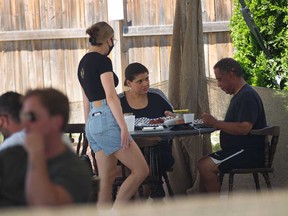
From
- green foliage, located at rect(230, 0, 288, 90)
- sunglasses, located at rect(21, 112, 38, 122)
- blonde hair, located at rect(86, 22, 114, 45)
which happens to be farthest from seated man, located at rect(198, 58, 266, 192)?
sunglasses, located at rect(21, 112, 38, 122)

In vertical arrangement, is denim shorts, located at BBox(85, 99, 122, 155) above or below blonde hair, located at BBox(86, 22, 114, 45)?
below

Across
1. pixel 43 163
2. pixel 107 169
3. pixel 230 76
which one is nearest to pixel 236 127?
pixel 230 76

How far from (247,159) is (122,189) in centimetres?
98

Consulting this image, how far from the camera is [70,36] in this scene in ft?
34.6

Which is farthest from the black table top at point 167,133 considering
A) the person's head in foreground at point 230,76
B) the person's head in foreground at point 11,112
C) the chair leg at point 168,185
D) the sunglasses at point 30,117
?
the sunglasses at point 30,117

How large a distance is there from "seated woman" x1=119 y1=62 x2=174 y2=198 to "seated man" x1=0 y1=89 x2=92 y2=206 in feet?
12.1

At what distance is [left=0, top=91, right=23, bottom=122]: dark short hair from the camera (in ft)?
7.95

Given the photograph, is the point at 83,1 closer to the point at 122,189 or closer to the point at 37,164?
the point at 122,189

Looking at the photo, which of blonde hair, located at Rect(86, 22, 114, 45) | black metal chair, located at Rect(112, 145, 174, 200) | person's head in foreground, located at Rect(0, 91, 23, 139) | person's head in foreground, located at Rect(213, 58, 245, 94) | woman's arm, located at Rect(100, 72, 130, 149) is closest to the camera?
person's head in foreground, located at Rect(0, 91, 23, 139)

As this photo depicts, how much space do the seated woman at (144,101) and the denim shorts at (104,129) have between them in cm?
99

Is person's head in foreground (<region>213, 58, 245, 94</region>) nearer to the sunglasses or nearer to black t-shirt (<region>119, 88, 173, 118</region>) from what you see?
black t-shirt (<region>119, 88, 173, 118</region>)

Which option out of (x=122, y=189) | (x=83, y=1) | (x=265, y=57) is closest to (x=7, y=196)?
(x=122, y=189)

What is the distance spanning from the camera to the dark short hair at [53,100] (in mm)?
2172

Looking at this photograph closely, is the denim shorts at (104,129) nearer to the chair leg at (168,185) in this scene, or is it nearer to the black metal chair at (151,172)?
the black metal chair at (151,172)
